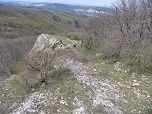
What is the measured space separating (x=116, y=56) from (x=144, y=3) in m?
5.19

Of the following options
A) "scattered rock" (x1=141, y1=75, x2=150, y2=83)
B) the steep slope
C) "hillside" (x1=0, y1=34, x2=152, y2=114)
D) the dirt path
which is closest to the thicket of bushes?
"scattered rock" (x1=141, y1=75, x2=150, y2=83)

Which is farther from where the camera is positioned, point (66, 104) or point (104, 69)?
point (104, 69)

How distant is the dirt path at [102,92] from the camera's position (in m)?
6.92

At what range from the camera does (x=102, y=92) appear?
805cm

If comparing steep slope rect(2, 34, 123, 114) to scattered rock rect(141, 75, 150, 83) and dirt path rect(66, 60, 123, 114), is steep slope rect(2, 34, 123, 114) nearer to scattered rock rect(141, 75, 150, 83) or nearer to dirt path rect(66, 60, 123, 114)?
dirt path rect(66, 60, 123, 114)

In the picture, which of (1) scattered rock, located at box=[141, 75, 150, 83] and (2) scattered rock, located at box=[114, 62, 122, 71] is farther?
(2) scattered rock, located at box=[114, 62, 122, 71]

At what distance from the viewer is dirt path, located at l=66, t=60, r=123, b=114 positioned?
22.7ft

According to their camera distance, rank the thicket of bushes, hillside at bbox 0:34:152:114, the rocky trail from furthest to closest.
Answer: the thicket of bushes
hillside at bbox 0:34:152:114
the rocky trail

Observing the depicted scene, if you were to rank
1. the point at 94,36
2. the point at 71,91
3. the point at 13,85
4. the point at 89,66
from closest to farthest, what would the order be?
1. the point at 71,91
2. the point at 13,85
3. the point at 89,66
4. the point at 94,36

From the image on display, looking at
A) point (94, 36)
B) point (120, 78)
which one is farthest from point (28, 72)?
point (94, 36)

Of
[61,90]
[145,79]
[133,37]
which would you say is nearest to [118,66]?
[145,79]

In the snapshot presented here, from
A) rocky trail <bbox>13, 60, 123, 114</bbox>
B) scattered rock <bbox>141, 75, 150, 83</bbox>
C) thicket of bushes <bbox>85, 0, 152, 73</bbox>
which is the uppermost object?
thicket of bushes <bbox>85, 0, 152, 73</bbox>

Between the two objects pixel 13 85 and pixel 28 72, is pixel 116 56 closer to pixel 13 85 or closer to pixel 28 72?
pixel 28 72

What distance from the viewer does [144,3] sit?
13039 millimetres
